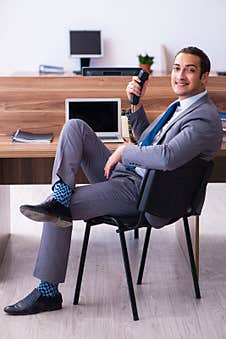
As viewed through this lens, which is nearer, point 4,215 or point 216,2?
point 4,215

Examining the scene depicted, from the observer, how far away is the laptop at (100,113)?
12.5 feet

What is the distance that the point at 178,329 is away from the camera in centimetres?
300

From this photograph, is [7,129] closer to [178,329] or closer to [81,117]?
[81,117]

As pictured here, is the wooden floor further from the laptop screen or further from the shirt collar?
the shirt collar

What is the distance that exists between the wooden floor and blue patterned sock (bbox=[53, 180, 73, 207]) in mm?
480

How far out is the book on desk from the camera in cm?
369

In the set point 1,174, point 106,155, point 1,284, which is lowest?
point 1,284

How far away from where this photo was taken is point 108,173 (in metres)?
3.16

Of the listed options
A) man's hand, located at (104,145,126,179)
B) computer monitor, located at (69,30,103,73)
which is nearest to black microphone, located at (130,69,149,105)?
man's hand, located at (104,145,126,179)

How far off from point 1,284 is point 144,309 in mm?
731

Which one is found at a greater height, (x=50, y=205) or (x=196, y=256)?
(x=50, y=205)

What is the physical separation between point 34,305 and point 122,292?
0.46m

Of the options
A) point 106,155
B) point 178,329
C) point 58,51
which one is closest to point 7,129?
point 106,155

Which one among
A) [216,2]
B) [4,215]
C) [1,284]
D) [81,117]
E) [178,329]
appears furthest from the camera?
[216,2]
